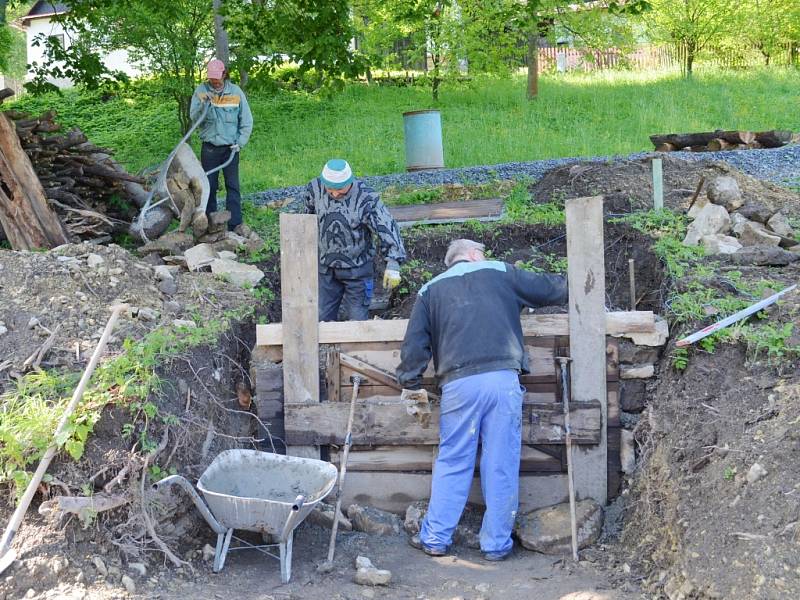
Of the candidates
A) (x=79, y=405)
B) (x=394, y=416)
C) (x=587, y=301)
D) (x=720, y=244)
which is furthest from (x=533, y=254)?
(x=79, y=405)

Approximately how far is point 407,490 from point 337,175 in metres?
2.37

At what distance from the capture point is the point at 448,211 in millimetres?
10195

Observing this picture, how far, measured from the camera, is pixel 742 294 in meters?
6.56

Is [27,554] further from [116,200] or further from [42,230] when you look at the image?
[116,200]

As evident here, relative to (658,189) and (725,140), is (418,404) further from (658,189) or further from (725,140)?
(725,140)

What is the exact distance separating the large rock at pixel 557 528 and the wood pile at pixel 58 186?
5.46 metres

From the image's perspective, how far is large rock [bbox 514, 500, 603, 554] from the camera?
18.6 feet

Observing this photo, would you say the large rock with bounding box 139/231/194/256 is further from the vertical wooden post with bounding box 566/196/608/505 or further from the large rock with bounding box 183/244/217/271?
the vertical wooden post with bounding box 566/196/608/505

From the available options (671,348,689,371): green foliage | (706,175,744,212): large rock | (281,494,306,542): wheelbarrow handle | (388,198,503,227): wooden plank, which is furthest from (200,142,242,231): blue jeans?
(671,348,689,371): green foliage

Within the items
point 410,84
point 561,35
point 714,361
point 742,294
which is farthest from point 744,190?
point 410,84

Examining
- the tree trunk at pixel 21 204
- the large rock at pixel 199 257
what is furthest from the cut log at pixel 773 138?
the tree trunk at pixel 21 204

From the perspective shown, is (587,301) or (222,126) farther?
(222,126)

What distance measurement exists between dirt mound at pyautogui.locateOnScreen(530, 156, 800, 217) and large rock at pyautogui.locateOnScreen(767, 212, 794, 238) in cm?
33

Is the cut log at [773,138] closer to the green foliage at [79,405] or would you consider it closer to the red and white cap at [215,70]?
the red and white cap at [215,70]
